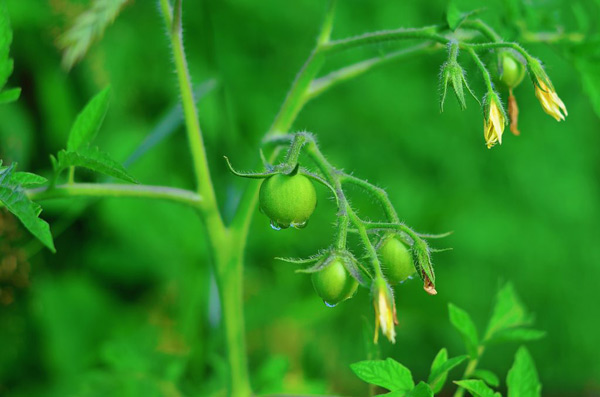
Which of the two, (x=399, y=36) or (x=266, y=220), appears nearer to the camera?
(x=399, y=36)

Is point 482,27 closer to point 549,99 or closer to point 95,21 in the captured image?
point 549,99

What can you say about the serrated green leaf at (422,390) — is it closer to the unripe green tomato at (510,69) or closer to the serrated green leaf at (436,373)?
the serrated green leaf at (436,373)

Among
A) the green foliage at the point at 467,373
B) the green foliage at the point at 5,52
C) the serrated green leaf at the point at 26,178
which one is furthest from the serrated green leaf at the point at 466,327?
the green foliage at the point at 5,52

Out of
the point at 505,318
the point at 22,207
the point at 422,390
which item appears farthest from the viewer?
the point at 505,318

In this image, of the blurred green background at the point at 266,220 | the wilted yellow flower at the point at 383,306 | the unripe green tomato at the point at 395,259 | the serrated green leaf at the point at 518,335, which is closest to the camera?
the wilted yellow flower at the point at 383,306

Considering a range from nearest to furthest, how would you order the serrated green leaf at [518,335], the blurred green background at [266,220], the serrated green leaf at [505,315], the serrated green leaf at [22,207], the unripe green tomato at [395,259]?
the serrated green leaf at [22,207] < the unripe green tomato at [395,259] < the serrated green leaf at [518,335] < the serrated green leaf at [505,315] < the blurred green background at [266,220]

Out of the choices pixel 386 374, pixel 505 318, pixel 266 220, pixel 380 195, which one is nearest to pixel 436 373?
pixel 386 374
